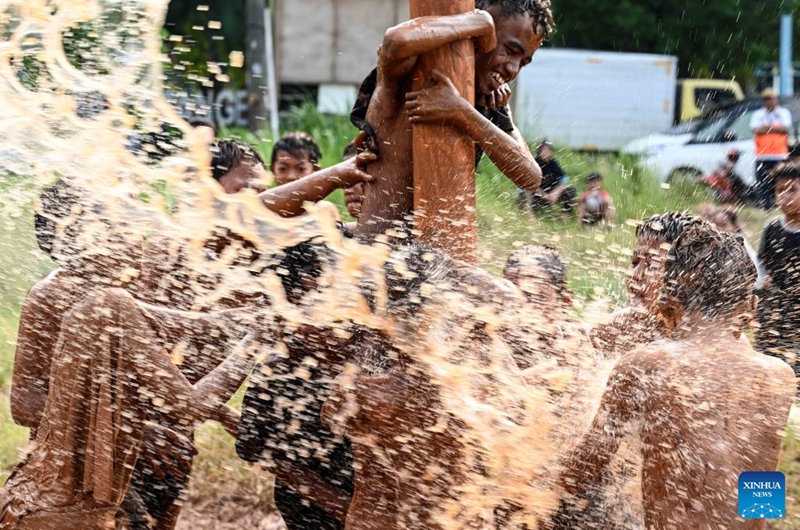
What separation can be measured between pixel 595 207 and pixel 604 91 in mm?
11086

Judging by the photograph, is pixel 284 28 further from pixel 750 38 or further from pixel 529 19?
pixel 529 19

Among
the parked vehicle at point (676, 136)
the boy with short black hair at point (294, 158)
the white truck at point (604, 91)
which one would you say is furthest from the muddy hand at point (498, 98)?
the white truck at point (604, 91)

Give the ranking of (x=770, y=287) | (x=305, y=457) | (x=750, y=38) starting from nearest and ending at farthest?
(x=305, y=457) < (x=770, y=287) < (x=750, y=38)

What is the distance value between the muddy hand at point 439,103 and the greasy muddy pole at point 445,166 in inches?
1.0

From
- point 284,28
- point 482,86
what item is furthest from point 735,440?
point 284,28

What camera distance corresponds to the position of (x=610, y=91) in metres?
18.8

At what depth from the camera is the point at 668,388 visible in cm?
286

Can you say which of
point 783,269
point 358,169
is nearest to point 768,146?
point 783,269

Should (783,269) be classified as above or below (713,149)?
below

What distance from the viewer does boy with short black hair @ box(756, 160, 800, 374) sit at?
541 centimetres

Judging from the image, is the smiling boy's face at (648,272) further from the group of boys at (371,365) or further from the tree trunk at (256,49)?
the tree trunk at (256,49)

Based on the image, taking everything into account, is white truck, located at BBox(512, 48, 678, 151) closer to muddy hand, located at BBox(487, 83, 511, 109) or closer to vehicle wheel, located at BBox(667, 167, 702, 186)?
vehicle wheel, located at BBox(667, 167, 702, 186)

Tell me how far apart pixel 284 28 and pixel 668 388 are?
13.7m

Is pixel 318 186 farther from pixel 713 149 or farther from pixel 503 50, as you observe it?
pixel 713 149
